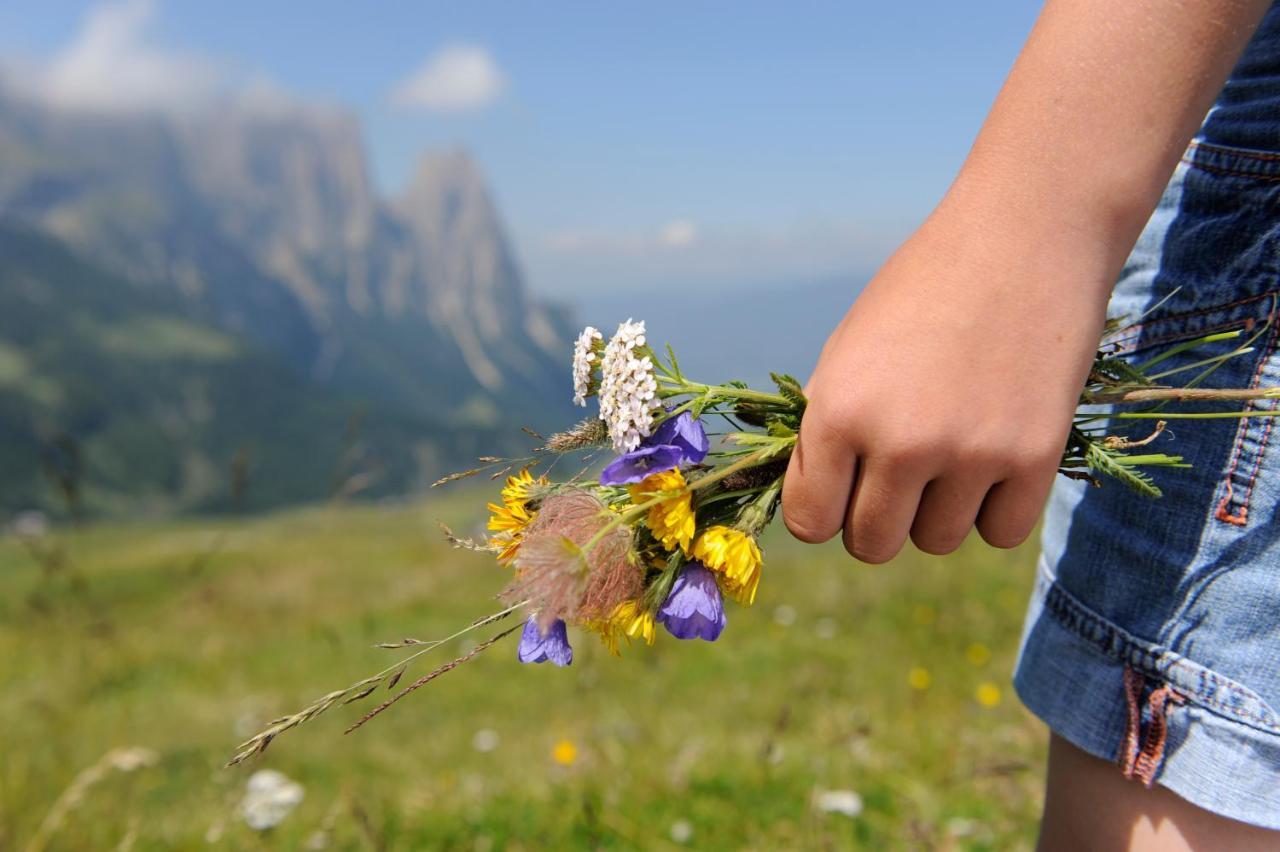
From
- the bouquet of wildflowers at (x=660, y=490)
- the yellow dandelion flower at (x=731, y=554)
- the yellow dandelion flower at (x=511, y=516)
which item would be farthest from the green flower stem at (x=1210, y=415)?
the yellow dandelion flower at (x=511, y=516)

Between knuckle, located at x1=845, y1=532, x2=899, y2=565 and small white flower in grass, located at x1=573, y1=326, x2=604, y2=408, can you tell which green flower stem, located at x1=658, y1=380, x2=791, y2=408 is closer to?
small white flower in grass, located at x1=573, y1=326, x2=604, y2=408

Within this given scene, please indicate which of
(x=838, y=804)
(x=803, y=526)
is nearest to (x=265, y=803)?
(x=838, y=804)

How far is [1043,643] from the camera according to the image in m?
1.91

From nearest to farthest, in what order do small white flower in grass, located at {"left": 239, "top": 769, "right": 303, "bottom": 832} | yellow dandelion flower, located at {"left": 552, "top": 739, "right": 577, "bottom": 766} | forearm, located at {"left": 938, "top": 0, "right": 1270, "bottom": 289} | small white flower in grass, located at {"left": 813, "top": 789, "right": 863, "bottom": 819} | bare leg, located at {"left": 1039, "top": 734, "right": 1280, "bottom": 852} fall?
forearm, located at {"left": 938, "top": 0, "right": 1270, "bottom": 289}, bare leg, located at {"left": 1039, "top": 734, "right": 1280, "bottom": 852}, small white flower in grass, located at {"left": 239, "top": 769, "right": 303, "bottom": 832}, small white flower in grass, located at {"left": 813, "top": 789, "right": 863, "bottom": 819}, yellow dandelion flower, located at {"left": 552, "top": 739, "right": 577, "bottom": 766}

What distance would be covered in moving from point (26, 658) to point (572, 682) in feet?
20.9

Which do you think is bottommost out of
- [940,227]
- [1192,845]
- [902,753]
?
[902,753]

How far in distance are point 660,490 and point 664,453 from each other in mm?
66

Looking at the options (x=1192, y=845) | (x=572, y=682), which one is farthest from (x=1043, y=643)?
(x=572, y=682)

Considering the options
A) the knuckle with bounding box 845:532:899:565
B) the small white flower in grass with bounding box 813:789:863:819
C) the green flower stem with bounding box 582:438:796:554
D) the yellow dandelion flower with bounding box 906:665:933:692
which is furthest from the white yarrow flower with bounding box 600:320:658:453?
the yellow dandelion flower with bounding box 906:665:933:692

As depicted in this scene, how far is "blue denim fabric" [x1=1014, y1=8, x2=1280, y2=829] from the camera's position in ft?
4.77

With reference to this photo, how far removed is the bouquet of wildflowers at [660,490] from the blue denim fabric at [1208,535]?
0.06 meters

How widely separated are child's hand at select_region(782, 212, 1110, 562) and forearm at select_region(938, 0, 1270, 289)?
46mm

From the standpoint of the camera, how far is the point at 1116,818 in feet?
5.49

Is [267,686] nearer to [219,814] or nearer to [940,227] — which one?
[219,814]
